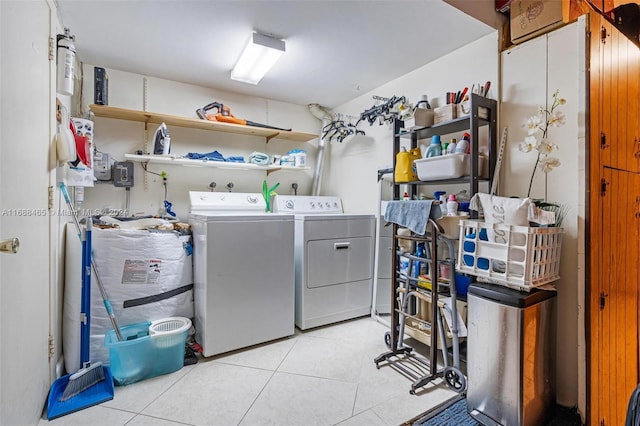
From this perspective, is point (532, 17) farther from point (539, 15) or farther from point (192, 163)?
point (192, 163)

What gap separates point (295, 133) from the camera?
3.27 m

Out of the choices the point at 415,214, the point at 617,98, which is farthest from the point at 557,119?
the point at 415,214

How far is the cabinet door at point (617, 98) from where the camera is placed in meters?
1.62

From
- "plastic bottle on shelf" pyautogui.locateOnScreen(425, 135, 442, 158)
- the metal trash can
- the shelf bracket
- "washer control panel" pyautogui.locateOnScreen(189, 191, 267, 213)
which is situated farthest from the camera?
the shelf bracket

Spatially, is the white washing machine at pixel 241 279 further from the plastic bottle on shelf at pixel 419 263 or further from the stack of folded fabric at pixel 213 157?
the plastic bottle on shelf at pixel 419 263

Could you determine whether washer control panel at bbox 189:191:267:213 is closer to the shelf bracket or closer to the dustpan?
the shelf bracket

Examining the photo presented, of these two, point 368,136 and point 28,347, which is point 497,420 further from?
point 368,136

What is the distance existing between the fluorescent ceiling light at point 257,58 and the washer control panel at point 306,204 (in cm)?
119

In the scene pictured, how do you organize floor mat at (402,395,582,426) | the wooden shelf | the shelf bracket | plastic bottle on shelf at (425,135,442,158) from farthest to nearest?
the shelf bracket
the wooden shelf
plastic bottle on shelf at (425,135,442,158)
floor mat at (402,395,582,426)

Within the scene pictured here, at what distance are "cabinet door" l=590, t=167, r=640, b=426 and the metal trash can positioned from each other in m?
0.22

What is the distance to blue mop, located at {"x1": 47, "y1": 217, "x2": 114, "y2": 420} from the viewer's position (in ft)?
5.33

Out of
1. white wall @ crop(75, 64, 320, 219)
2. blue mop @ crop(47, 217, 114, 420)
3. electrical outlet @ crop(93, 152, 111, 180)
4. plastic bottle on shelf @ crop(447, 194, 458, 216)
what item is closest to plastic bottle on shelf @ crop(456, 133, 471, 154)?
plastic bottle on shelf @ crop(447, 194, 458, 216)

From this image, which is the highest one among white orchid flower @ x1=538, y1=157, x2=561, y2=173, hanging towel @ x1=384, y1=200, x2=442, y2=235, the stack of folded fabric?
the stack of folded fabric

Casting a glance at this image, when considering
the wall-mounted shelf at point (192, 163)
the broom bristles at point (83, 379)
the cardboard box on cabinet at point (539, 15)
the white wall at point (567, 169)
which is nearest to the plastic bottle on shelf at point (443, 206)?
the white wall at point (567, 169)
